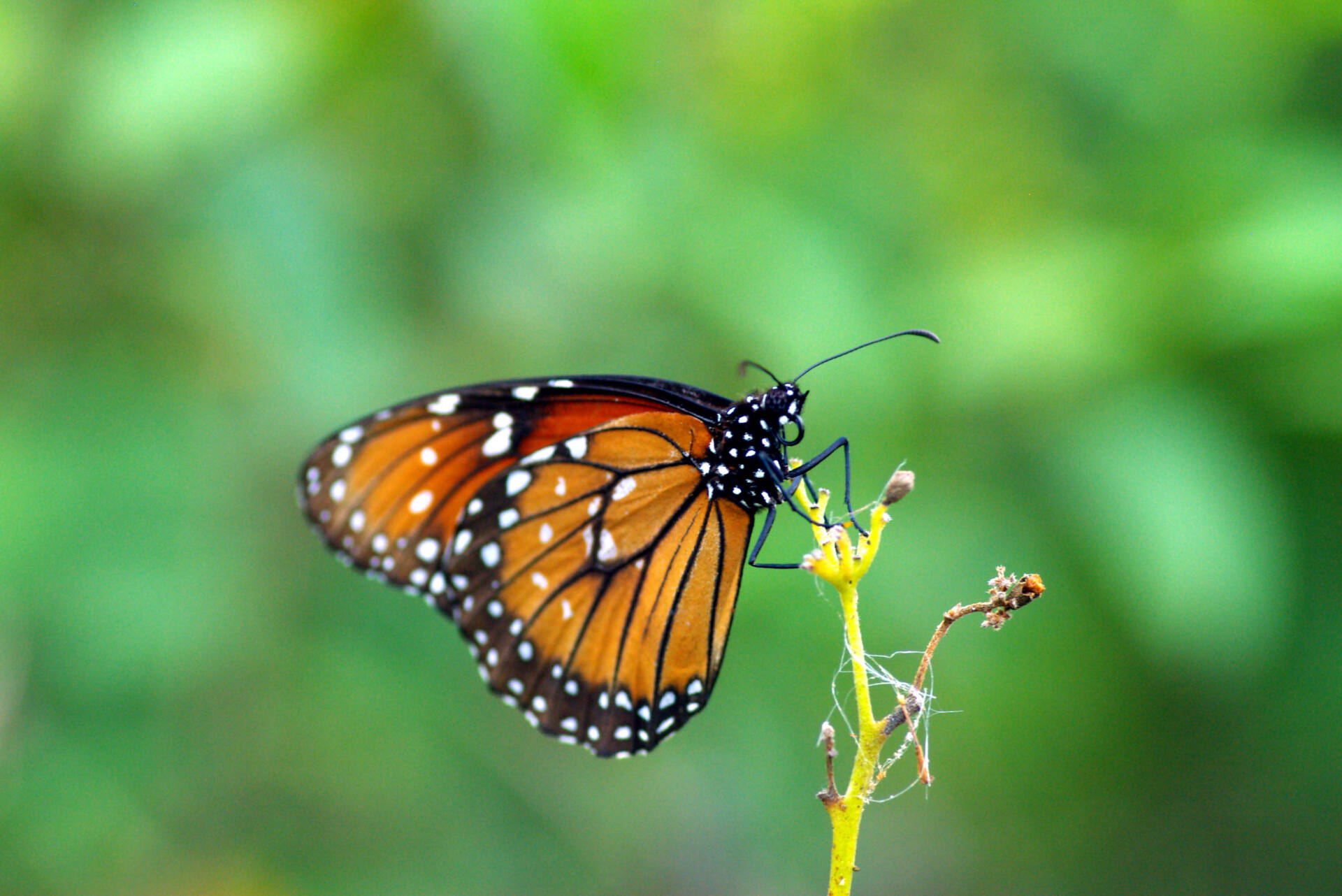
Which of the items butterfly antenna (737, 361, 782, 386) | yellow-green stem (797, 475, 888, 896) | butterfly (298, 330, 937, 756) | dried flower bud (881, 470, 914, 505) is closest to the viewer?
yellow-green stem (797, 475, 888, 896)

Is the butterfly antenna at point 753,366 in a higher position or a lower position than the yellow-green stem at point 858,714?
higher

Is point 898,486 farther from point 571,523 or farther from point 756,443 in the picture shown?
point 571,523

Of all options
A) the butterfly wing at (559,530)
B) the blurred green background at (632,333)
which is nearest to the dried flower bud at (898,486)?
the butterfly wing at (559,530)

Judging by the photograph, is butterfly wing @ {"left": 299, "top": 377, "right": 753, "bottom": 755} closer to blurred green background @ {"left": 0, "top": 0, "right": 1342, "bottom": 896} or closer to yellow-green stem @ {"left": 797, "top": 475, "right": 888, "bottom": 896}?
blurred green background @ {"left": 0, "top": 0, "right": 1342, "bottom": 896}

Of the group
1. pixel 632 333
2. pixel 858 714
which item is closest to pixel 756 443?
pixel 632 333

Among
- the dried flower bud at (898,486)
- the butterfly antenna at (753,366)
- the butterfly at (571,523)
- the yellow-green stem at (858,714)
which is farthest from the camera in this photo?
the butterfly at (571,523)

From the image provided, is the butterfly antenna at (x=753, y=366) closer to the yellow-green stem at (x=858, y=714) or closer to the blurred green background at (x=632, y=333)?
the blurred green background at (x=632, y=333)

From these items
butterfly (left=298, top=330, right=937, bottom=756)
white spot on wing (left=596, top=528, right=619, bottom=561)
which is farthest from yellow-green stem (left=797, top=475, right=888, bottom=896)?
white spot on wing (left=596, top=528, right=619, bottom=561)
